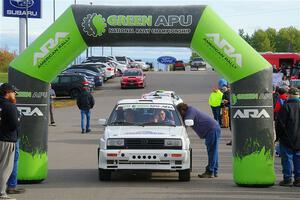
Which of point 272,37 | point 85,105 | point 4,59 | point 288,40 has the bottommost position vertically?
point 85,105

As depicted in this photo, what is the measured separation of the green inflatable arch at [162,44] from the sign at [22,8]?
741 inches

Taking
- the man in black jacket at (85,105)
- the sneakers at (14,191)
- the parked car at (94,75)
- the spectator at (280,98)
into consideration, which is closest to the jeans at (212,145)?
the spectator at (280,98)

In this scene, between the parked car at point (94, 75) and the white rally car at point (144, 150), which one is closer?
the white rally car at point (144, 150)

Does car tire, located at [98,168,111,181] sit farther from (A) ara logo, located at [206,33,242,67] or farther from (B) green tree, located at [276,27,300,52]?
(B) green tree, located at [276,27,300,52]

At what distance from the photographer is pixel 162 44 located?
43.2 feet

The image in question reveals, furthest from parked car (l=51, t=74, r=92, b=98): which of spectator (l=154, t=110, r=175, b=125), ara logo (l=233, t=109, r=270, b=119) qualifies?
ara logo (l=233, t=109, r=270, b=119)

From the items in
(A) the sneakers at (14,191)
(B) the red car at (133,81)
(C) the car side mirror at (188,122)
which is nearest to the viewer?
(A) the sneakers at (14,191)

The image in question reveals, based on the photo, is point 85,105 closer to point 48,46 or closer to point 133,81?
point 48,46

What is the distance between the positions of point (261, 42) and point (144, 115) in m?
106

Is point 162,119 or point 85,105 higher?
point 85,105

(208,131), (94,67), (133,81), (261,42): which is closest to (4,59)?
(94,67)

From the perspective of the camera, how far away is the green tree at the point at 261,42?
11712 centimetres

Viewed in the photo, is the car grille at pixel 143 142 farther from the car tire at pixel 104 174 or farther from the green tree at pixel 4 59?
the green tree at pixel 4 59

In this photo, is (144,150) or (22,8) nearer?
(144,150)
